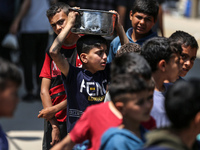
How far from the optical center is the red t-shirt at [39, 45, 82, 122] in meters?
3.62

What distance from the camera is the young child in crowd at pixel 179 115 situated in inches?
71.1

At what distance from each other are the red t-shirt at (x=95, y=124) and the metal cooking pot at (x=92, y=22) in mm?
963

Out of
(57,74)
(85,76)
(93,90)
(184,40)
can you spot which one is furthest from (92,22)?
(184,40)

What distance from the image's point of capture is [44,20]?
6.82m

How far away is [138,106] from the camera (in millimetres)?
2244

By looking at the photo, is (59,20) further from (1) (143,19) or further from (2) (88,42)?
(1) (143,19)

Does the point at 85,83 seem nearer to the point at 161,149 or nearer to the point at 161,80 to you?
the point at 161,80

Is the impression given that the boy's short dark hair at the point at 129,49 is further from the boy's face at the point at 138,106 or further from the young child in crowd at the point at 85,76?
the boy's face at the point at 138,106

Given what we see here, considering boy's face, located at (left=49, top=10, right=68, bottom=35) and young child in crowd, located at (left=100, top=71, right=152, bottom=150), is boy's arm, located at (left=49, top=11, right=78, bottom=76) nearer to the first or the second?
boy's face, located at (left=49, top=10, right=68, bottom=35)

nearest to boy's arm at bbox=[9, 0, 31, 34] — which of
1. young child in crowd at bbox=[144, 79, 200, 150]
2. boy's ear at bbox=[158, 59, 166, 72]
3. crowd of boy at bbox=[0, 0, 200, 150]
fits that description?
crowd of boy at bbox=[0, 0, 200, 150]

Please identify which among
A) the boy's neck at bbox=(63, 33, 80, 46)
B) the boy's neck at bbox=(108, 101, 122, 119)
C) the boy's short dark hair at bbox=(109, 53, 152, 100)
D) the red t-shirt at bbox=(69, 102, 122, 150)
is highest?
the boy's short dark hair at bbox=(109, 53, 152, 100)

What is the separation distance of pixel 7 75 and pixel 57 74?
4.97 feet

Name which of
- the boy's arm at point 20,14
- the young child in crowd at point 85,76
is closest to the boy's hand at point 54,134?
the young child in crowd at point 85,76

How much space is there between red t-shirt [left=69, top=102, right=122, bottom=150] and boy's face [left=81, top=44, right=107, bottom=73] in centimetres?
92
